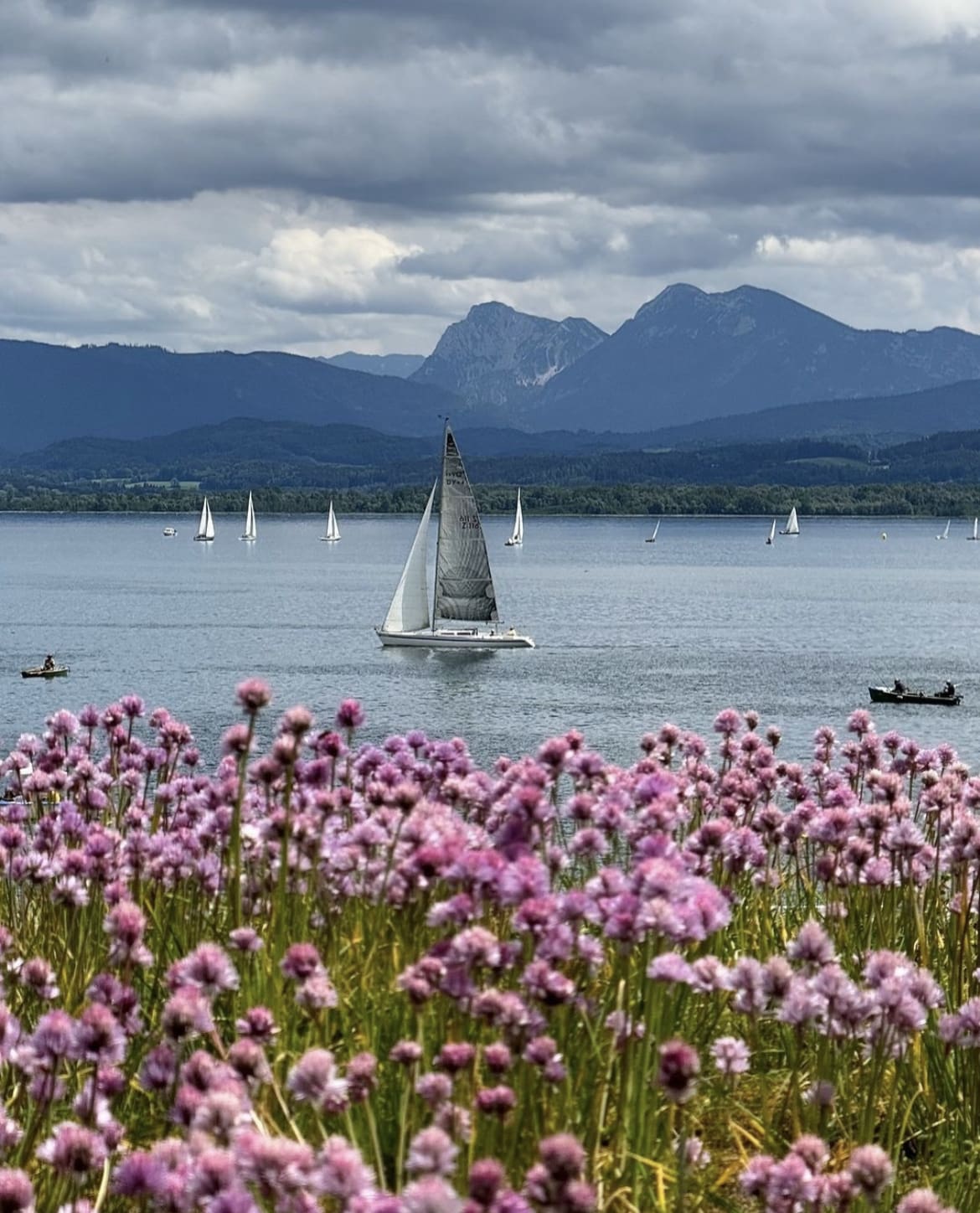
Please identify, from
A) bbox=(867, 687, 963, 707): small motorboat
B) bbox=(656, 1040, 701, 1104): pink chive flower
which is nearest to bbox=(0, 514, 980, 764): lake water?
bbox=(867, 687, 963, 707): small motorboat

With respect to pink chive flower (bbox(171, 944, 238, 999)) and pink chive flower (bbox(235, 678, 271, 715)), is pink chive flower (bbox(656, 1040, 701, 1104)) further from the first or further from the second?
pink chive flower (bbox(235, 678, 271, 715))

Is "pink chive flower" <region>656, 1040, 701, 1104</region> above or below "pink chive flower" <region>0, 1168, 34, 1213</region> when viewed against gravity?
above

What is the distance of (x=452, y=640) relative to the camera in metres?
89.4

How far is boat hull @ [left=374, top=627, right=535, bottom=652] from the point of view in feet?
294

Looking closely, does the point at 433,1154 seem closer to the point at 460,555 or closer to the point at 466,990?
the point at 466,990

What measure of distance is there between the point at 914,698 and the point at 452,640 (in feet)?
85.7

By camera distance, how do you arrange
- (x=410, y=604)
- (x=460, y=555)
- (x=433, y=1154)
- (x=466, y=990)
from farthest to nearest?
1. (x=410, y=604)
2. (x=460, y=555)
3. (x=466, y=990)
4. (x=433, y=1154)

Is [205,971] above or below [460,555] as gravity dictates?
above

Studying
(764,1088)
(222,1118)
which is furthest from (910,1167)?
(222,1118)

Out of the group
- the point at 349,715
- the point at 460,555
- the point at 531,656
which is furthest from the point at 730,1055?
the point at 531,656

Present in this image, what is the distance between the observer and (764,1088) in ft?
24.9

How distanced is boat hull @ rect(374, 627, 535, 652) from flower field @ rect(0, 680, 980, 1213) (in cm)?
7903

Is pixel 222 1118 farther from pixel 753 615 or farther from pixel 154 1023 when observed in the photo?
pixel 753 615

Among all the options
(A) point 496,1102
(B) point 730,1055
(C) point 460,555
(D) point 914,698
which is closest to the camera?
(A) point 496,1102
